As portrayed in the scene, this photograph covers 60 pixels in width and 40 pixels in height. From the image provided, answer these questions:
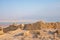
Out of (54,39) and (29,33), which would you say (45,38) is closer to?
(54,39)

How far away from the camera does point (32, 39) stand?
788cm

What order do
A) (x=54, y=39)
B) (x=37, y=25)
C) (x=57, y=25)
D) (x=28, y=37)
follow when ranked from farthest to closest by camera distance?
(x=57, y=25) < (x=37, y=25) < (x=28, y=37) < (x=54, y=39)

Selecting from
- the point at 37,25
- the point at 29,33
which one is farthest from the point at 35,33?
the point at 37,25

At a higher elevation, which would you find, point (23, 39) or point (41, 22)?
point (41, 22)

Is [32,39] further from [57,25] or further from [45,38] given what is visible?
[57,25]

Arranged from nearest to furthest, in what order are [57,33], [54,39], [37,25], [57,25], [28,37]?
[54,39]
[28,37]
[57,33]
[37,25]
[57,25]

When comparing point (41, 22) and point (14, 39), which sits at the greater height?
point (41, 22)

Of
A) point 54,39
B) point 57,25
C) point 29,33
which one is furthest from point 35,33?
point 57,25

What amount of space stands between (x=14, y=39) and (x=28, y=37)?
820mm

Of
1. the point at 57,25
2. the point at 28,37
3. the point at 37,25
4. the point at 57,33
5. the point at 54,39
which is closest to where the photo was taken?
the point at 54,39

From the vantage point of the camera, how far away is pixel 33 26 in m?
12.1

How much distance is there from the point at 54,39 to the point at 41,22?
452cm

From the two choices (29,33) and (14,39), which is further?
(29,33)

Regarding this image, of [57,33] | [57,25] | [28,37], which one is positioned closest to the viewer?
[28,37]
